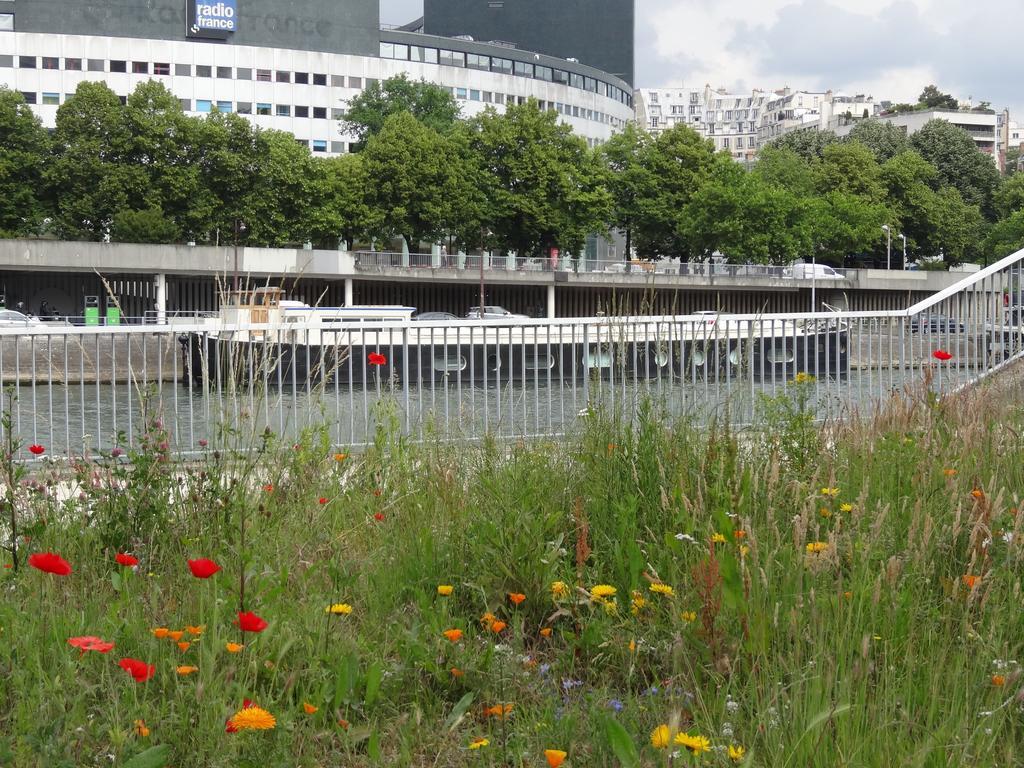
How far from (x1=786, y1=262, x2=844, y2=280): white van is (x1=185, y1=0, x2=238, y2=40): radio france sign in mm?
41393

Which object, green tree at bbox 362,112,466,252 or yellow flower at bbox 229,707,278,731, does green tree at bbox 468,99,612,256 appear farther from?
yellow flower at bbox 229,707,278,731

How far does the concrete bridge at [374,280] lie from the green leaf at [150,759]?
48.7 metres

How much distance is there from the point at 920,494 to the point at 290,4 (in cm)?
8877

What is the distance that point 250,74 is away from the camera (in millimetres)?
86312

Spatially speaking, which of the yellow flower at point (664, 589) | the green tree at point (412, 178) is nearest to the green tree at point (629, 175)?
the green tree at point (412, 178)

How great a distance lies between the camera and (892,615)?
322 centimetres

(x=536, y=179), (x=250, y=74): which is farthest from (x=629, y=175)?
(x=250, y=74)

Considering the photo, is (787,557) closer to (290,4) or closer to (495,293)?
(495,293)

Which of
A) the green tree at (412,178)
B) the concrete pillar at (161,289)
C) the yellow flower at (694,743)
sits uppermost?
the green tree at (412,178)

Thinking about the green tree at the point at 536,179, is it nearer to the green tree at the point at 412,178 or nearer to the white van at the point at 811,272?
the green tree at the point at 412,178

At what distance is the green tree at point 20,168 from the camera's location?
56812 mm

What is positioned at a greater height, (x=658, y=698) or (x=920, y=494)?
(x=920, y=494)

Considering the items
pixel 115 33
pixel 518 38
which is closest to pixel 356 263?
pixel 115 33

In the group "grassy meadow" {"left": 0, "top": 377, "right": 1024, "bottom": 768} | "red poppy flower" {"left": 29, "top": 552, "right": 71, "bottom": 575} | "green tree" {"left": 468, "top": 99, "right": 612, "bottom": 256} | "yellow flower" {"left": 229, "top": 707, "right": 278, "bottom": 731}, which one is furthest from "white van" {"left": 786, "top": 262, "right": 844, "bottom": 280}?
"yellow flower" {"left": 229, "top": 707, "right": 278, "bottom": 731}
